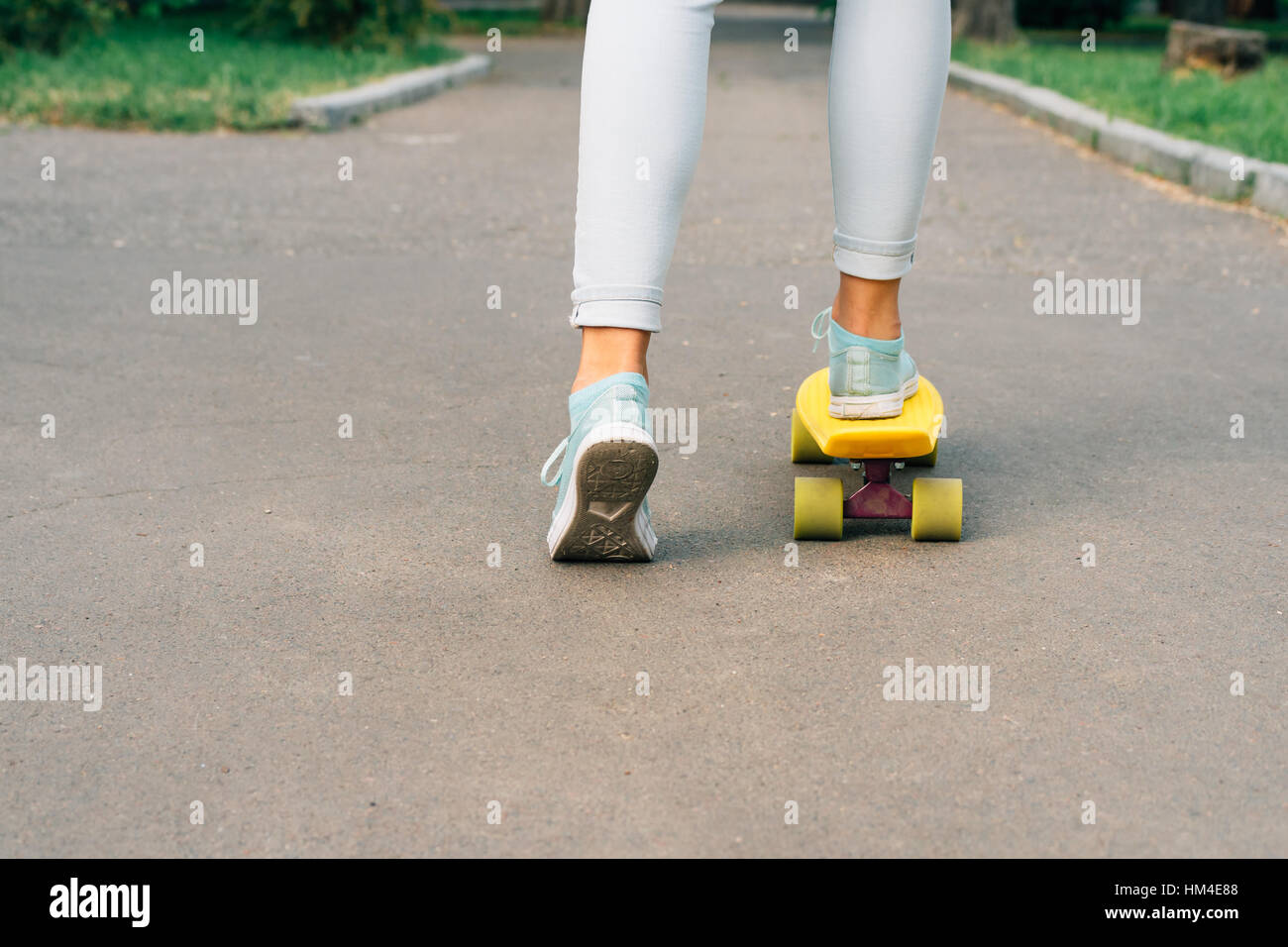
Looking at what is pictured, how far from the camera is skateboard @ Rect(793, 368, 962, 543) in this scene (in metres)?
2.53

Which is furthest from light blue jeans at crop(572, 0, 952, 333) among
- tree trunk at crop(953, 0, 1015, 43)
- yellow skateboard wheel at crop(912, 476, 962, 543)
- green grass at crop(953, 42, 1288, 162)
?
tree trunk at crop(953, 0, 1015, 43)

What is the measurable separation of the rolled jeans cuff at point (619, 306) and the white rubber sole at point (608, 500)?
0.56 ft

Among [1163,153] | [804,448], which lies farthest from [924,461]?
[1163,153]

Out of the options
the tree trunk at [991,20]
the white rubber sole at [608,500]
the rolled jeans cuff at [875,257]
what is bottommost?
the tree trunk at [991,20]

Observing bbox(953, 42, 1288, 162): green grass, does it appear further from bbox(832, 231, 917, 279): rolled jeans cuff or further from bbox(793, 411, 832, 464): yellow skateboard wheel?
bbox(832, 231, 917, 279): rolled jeans cuff

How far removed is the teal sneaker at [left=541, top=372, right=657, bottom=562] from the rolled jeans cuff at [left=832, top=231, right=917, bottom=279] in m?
0.48

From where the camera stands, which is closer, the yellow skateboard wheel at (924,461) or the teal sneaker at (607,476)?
the teal sneaker at (607,476)

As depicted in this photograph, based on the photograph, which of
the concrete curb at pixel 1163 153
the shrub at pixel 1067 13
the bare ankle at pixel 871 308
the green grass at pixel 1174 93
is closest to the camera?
the bare ankle at pixel 871 308

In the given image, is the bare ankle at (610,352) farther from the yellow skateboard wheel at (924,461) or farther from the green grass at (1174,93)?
the green grass at (1174,93)

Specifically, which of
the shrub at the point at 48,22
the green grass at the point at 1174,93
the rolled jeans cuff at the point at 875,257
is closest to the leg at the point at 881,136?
the rolled jeans cuff at the point at 875,257

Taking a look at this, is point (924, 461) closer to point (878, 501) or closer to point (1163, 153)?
point (878, 501)

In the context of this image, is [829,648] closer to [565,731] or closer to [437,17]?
[565,731]

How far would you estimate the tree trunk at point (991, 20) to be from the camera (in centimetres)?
1822

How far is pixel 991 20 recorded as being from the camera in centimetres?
1828
